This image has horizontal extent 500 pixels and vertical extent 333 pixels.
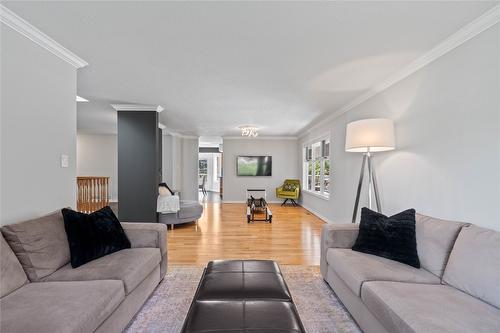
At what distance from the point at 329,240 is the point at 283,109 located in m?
2.85

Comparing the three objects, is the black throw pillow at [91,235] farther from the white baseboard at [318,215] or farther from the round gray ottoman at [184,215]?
the white baseboard at [318,215]

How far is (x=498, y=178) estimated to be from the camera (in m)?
1.76

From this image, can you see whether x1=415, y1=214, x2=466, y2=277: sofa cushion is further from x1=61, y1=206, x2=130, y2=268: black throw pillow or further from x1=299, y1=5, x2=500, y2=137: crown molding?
x1=61, y1=206, x2=130, y2=268: black throw pillow

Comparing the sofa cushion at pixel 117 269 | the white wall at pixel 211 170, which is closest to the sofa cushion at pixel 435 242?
the sofa cushion at pixel 117 269

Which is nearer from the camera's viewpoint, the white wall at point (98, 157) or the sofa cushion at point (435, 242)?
the sofa cushion at point (435, 242)

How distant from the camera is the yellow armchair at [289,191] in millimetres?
7878

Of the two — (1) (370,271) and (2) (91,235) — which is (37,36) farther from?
(1) (370,271)

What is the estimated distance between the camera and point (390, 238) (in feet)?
A: 6.94

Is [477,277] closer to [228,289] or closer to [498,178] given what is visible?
[498,178]

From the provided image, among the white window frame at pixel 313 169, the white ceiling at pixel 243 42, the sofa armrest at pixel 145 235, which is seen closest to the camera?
the white ceiling at pixel 243 42

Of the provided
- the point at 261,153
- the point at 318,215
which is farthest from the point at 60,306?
the point at 261,153

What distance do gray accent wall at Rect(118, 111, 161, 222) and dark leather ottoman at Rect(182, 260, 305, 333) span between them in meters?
2.94

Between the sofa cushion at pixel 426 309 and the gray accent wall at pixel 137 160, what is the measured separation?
12.8 feet

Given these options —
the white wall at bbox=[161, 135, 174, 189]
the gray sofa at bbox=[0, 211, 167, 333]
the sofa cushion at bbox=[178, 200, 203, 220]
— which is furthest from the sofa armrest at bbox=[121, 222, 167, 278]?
the white wall at bbox=[161, 135, 174, 189]
